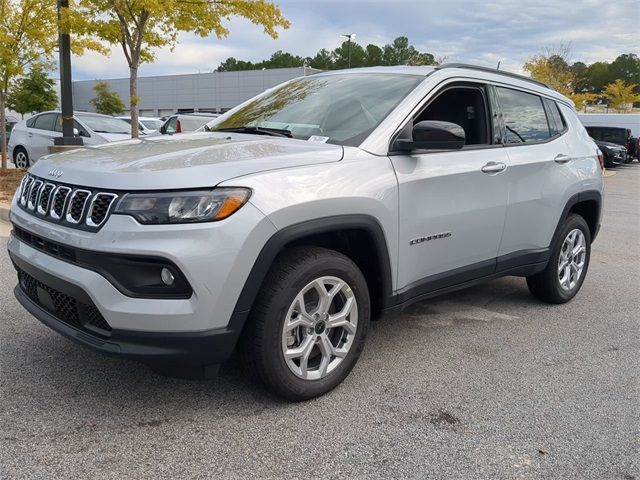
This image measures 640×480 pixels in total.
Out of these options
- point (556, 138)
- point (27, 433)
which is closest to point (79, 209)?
point (27, 433)

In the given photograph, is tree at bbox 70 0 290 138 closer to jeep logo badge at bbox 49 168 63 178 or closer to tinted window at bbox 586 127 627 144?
jeep logo badge at bbox 49 168 63 178

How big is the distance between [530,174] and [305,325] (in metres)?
2.26

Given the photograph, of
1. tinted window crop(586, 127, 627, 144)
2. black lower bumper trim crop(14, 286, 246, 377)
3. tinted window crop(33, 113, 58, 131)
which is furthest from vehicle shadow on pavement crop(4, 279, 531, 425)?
tinted window crop(586, 127, 627, 144)

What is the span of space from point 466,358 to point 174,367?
197 cm

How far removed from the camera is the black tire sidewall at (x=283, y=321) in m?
2.76

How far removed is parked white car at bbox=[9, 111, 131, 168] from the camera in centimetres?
1232

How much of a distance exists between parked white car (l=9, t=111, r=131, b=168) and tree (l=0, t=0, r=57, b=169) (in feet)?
1.39

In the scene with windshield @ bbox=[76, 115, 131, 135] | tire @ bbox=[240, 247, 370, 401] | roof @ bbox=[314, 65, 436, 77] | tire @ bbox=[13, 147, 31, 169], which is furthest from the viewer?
tire @ bbox=[13, 147, 31, 169]

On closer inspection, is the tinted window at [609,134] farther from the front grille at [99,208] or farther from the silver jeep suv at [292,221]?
the front grille at [99,208]

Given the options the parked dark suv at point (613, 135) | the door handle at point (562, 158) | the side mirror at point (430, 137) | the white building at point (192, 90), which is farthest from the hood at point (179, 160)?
the white building at point (192, 90)

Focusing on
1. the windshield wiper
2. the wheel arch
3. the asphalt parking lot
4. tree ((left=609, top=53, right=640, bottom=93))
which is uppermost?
tree ((left=609, top=53, right=640, bottom=93))

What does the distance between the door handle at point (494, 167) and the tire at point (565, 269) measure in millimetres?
1046

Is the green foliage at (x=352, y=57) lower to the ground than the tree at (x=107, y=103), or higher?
higher

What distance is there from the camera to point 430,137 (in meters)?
3.25
